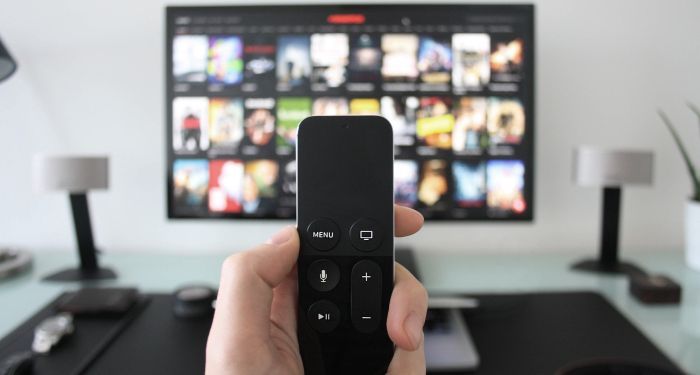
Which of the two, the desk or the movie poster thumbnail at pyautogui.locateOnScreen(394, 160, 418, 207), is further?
the movie poster thumbnail at pyautogui.locateOnScreen(394, 160, 418, 207)

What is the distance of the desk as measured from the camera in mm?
694

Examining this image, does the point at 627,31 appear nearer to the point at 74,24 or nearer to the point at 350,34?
the point at 350,34

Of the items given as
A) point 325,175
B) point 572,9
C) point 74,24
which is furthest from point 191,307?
point 572,9

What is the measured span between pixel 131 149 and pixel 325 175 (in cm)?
76

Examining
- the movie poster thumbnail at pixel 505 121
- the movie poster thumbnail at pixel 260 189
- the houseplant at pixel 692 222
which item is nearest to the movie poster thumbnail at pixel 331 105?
the movie poster thumbnail at pixel 260 189

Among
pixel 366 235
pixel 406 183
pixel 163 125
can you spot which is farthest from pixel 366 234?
pixel 163 125

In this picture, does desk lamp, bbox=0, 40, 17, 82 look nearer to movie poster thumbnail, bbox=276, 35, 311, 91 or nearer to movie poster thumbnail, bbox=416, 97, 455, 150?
movie poster thumbnail, bbox=276, 35, 311, 91

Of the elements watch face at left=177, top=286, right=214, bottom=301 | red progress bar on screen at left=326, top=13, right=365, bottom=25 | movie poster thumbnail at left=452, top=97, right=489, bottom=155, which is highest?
red progress bar on screen at left=326, top=13, right=365, bottom=25

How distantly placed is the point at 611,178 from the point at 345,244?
2.15 ft

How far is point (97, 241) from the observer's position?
43.0 inches

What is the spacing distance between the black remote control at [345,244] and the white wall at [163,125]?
64 cm

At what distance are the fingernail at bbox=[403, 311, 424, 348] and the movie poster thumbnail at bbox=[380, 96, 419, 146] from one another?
0.47 metres

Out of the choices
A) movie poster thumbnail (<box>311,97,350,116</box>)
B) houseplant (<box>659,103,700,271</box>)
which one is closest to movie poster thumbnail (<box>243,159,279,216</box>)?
movie poster thumbnail (<box>311,97,350,116</box>)

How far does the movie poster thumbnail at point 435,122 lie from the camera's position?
0.85 meters
